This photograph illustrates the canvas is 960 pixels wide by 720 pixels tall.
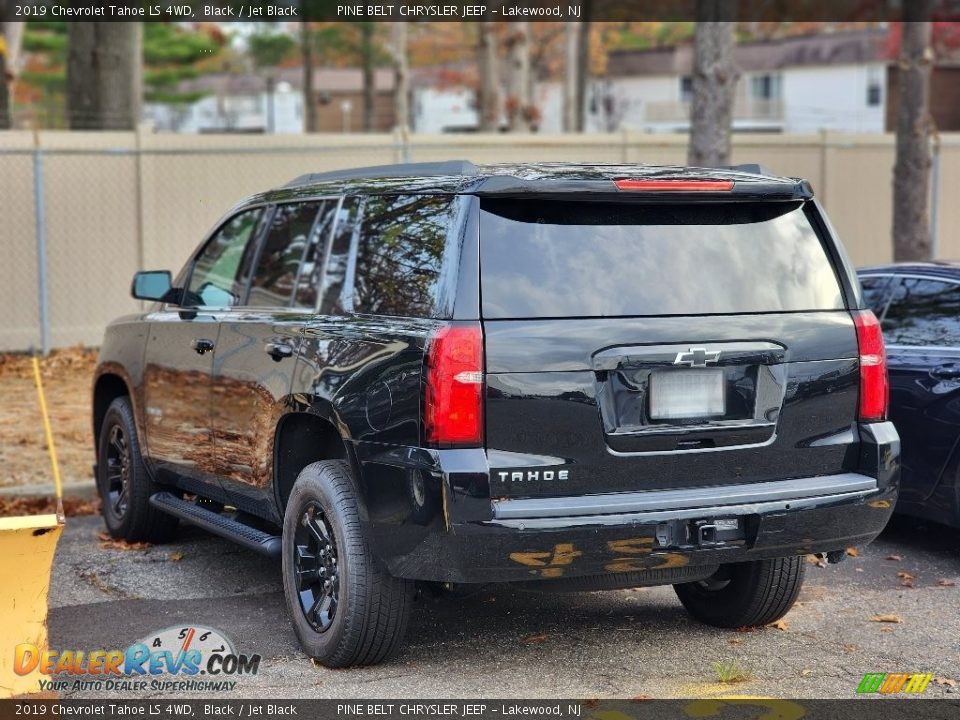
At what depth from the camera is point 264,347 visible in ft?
19.5

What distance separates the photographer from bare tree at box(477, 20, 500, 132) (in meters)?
30.1

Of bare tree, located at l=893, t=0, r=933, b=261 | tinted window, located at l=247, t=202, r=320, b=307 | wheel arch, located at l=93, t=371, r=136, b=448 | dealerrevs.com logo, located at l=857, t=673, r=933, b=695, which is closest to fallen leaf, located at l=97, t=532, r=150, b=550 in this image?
wheel arch, located at l=93, t=371, r=136, b=448

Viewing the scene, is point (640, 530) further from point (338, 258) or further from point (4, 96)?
point (4, 96)

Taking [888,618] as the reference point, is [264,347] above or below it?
above

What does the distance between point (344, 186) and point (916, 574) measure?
3700mm

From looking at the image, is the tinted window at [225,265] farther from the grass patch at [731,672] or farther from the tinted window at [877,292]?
the tinted window at [877,292]

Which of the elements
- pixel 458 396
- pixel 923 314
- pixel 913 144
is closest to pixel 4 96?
pixel 913 144

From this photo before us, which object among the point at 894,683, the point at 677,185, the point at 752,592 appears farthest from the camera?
the point at 752,592

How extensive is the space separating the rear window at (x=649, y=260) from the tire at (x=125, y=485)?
3.38 metres

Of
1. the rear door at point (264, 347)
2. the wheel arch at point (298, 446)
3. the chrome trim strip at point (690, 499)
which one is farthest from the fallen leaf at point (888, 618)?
the rear door at point (264, 347)

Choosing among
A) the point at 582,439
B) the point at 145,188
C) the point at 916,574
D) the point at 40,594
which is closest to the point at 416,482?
the point at 582,439

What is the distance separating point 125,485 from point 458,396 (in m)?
3.65

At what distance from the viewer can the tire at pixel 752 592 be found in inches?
230

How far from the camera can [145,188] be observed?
49.2 feet
